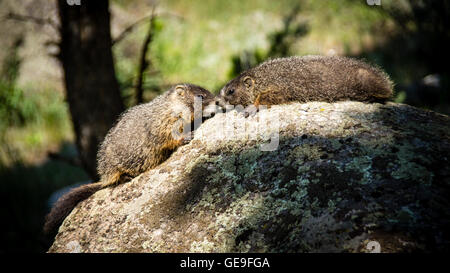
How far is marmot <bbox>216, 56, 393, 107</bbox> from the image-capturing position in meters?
3.67

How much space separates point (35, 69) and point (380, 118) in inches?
427

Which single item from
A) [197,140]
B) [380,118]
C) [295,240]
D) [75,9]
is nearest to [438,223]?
[295,240]

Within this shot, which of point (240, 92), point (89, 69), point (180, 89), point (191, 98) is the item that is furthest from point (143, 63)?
point (240, 92)

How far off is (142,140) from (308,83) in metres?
2.02

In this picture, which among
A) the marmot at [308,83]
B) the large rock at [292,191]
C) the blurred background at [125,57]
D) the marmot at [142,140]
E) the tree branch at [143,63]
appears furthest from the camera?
the tree branch at [143,63]

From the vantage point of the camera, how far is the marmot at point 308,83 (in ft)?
12.0

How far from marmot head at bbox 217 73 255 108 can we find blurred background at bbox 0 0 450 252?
1696 millimetres

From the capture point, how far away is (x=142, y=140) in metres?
4.27

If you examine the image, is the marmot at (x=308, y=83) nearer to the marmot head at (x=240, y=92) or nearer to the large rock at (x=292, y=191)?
the marmot head at (x=240, y=92)

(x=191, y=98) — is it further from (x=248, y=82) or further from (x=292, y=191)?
(x=292, y=191)

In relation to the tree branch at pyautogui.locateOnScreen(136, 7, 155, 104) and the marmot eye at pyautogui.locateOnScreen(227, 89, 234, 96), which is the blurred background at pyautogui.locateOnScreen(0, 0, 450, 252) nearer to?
the tree branch at pyautogui.locateOnScreen(136, 7, 155, 104)

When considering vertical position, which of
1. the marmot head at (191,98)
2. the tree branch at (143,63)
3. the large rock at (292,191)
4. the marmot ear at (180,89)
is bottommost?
the large rock at (292,191)

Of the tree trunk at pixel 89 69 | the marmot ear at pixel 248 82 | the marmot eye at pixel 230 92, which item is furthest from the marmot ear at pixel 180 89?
the tree trunk at pixel 89 69

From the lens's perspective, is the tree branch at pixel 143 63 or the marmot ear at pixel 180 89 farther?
the tree branch at pixel 143 63
